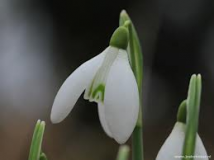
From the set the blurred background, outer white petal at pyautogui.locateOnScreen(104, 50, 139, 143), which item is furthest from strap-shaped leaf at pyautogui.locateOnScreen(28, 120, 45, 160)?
the blurred background

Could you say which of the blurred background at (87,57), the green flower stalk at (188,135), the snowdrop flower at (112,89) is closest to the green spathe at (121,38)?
the snowdrop flower at (112,89)

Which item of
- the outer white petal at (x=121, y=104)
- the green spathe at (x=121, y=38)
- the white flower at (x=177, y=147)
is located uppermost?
the green spathe at (x=121, y=38)

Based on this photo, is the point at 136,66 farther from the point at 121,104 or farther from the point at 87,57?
the point at 87,57

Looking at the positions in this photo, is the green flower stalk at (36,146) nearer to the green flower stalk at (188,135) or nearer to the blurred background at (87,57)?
the green flower stalk at (188,135)

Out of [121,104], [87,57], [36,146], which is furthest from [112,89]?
[87,57]

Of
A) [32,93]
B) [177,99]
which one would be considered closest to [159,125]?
[177,99]

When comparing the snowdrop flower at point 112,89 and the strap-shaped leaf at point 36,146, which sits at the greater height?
the snowdrop flower at point 112,89
